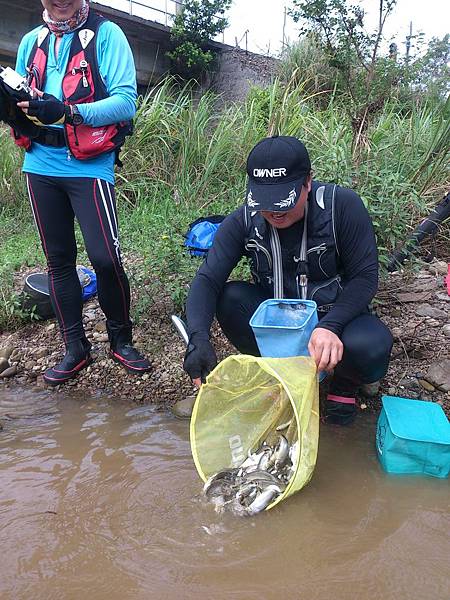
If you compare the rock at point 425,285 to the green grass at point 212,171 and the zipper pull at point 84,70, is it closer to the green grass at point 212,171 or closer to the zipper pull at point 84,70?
the green grass at point 212,171

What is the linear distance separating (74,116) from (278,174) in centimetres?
124

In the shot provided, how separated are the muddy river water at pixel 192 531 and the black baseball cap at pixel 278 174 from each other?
4.00ft

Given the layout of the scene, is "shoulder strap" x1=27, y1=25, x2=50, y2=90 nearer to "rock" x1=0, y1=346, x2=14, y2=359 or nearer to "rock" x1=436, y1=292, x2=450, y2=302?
"rock" x1=0, y1=346, x2=14, y2=359

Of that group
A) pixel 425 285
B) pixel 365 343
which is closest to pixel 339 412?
pixel 365 343

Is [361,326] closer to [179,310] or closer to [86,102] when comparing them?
[179,310]

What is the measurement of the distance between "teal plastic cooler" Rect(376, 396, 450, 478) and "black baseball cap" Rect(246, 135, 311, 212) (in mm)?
1057

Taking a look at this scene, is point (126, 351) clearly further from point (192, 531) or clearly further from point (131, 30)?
point (131, 30)

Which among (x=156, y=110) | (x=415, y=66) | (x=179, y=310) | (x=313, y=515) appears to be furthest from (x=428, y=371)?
(x=415, y=66)

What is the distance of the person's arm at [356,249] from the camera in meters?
2.43

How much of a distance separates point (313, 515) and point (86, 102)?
239cm

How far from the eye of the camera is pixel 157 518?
6.93 ft

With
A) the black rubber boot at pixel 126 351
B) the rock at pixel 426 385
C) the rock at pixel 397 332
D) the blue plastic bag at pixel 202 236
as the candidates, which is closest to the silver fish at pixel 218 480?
the black rubber boot at pixel 126 351

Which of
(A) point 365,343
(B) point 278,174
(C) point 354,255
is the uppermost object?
(B) point 278,174

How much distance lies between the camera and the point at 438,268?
13.7ft
